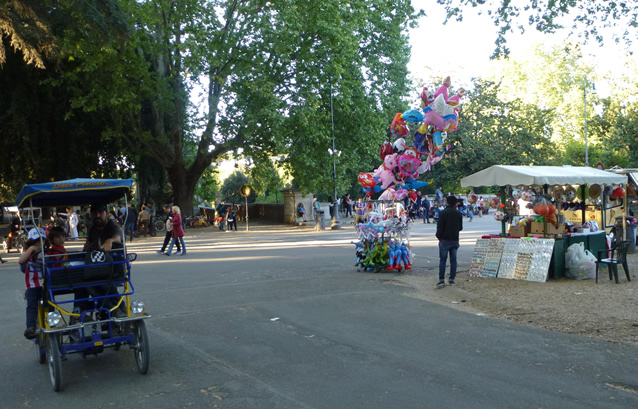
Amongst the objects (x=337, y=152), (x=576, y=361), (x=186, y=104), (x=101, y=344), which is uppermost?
(x=186, y=104)

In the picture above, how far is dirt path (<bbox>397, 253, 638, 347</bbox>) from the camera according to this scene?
8.10 m

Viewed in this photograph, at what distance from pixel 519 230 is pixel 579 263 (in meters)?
1.37

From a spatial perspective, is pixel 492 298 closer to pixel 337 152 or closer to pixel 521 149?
pixel 337 152

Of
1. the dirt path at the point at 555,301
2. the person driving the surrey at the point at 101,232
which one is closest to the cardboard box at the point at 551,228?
the dirt path at the point at 555,301

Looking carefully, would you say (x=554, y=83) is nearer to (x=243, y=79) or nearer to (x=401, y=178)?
(x=243, y=79)

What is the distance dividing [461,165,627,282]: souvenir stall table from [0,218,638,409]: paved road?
3074 mm

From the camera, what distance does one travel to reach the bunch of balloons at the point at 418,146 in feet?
45.6

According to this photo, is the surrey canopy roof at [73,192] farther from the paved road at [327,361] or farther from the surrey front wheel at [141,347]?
the paved road at [327,361]

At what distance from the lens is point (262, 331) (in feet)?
26.5

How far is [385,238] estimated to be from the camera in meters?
14.2

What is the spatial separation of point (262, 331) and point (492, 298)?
14.7ft

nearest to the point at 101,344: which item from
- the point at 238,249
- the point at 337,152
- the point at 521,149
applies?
the point at 238,249

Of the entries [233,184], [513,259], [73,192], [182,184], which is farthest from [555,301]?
[233,184]

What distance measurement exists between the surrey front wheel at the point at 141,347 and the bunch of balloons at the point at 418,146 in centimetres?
880
